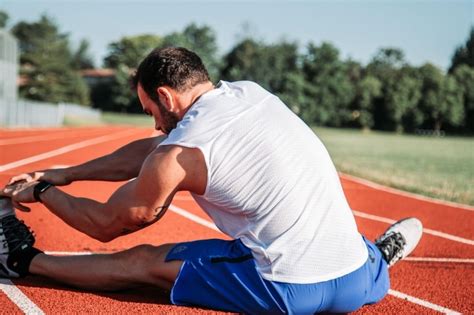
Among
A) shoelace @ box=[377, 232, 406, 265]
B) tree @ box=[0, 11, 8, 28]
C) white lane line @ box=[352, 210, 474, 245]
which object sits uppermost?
tree @ box=[0, 11, 8, 28]

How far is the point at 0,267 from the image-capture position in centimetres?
380

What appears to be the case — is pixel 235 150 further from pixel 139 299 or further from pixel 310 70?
pixel 310 70

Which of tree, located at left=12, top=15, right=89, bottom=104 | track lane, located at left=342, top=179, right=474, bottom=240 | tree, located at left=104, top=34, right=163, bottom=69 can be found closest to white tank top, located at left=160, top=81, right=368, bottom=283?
track lane, located at left=342, top=179, right=474, bottom=240

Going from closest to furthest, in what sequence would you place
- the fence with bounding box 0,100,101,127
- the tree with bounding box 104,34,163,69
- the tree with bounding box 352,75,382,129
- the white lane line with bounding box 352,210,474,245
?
1. the white lane line with bounding box 352,210,474,245
2. the fence with bounding box 0,100,101,127
3. the tree with bounding box 352,75,382,129
4. the tree with bounding box 104,34,163,69

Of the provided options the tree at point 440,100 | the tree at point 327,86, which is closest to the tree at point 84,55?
the tree at point 327,86

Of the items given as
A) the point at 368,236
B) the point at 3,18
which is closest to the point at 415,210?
the point at 368,236

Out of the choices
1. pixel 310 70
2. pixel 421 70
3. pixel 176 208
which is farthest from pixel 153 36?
pixel 176 208

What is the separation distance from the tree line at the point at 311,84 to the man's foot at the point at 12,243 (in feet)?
210

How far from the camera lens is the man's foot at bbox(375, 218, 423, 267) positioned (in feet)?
13.2

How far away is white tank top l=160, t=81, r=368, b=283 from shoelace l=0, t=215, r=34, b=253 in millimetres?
1395

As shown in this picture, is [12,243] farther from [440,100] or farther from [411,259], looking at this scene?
[440,100]

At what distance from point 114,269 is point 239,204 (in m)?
1.01

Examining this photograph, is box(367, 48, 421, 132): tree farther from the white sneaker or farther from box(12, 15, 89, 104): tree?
the white sneaker

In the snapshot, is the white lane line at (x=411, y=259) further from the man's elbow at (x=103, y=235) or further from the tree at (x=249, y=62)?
the tree at (x=249, y=62)
